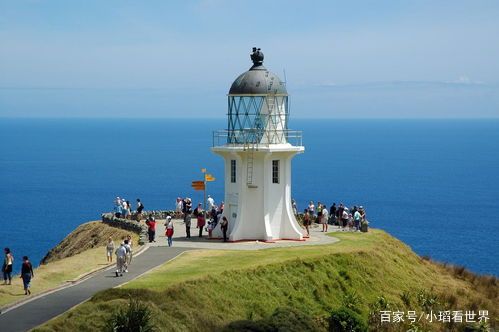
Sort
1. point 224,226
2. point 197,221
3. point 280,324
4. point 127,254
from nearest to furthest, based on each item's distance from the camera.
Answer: point 280,324
point 127,254
point 224,226
point 197,221

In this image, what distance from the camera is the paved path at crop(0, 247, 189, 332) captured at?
27188 mm

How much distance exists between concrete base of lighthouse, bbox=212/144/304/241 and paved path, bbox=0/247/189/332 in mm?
5437

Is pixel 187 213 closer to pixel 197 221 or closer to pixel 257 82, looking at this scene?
pixel 197 221

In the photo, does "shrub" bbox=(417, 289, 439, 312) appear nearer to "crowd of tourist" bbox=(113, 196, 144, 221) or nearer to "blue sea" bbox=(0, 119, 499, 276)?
"crowd of tourist" bbox=(113, 196, 144, 221)

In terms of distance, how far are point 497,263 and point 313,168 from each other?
103749 mm

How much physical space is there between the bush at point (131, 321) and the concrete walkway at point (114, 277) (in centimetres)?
248

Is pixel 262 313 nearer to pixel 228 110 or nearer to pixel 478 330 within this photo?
pixel 478 330

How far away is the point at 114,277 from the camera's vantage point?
34.2m

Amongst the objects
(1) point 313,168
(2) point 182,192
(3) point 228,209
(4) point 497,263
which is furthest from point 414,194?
(3) point 228,209

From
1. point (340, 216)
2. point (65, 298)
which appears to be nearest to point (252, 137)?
point (340, 216)

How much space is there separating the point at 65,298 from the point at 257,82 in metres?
16.4

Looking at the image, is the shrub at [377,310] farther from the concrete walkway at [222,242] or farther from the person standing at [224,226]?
the person standing at [224,226]

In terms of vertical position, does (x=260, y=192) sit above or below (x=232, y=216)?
above

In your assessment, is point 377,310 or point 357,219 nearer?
point 377,310
